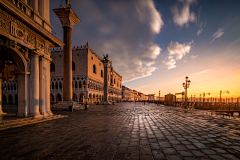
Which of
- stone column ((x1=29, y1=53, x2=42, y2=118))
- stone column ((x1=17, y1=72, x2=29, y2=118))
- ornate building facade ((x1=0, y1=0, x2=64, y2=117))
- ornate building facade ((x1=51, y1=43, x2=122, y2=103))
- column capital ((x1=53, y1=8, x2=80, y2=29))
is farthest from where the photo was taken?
ornate building facade ((x1=51, y1=43, x2=122, y2=103))

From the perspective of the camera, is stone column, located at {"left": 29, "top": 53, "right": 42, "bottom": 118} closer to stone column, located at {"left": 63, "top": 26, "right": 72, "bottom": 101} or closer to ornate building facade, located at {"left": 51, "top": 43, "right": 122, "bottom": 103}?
stone column, located at {"left": 63, "top": 26, "right": 72, "bottom": 101}

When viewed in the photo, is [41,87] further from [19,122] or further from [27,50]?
[19,122]

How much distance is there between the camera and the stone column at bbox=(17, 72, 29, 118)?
26.8 feet

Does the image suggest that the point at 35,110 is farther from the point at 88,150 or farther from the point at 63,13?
the point at 63,13

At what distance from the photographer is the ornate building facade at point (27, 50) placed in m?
6.64

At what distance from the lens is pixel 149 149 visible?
3734 mm

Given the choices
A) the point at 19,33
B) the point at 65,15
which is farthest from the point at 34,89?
the point at 65,15

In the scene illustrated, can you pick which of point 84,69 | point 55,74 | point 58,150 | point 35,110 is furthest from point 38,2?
point 55,74

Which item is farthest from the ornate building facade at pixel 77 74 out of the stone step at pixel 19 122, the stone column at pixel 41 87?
the stone step at pixel 19 122

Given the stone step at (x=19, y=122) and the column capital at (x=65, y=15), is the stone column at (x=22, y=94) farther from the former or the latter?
the column capital at (x=65, y=15)

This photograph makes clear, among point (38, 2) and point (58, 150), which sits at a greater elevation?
point (38, 2)

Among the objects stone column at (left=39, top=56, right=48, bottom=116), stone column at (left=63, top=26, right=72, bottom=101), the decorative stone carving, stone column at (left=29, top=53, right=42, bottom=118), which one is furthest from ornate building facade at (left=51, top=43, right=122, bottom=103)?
the decorative stone carving

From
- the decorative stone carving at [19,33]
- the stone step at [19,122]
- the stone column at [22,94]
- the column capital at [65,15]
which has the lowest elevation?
the stone step at [19,122]

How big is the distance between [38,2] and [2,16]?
3.98 meters
